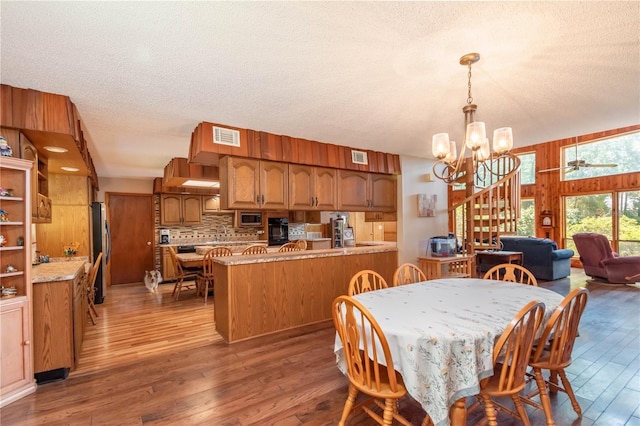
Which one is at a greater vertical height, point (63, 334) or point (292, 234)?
point (292, 234)

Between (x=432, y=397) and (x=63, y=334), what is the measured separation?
286 cm

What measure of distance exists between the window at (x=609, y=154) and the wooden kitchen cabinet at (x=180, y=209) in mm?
8438

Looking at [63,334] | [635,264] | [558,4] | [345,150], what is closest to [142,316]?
[63,334]

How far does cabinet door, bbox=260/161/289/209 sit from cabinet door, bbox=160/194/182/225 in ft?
14.0

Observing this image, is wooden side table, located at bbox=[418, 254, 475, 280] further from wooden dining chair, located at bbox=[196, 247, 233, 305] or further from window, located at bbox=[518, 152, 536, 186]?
window, located at bbox=[518, 152, 536, 186]

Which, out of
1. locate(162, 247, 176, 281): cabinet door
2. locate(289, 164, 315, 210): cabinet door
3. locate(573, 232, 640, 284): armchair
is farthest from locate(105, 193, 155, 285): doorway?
locate(573, 232, 640, 284): armchair

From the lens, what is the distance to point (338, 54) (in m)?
1.84

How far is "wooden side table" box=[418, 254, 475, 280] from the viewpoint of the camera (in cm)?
404

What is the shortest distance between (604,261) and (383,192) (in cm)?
475

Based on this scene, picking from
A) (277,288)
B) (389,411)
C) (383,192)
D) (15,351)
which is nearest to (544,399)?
(389,411)

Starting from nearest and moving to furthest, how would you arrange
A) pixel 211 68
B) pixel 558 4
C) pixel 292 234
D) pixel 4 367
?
pixel 558 4, pixel 211 68, pixel 4 367, pixel 292 234

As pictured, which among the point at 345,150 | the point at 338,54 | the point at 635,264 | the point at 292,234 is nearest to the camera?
the point at 338,54

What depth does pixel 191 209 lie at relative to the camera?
7.11m

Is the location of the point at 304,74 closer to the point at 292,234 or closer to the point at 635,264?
the point at 292,234
